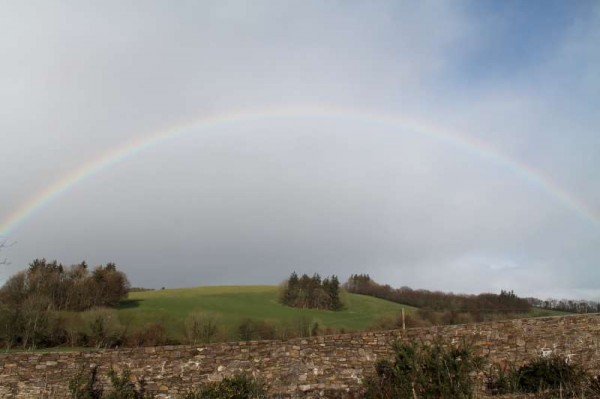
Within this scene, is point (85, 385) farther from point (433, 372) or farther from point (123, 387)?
point (433, 372)

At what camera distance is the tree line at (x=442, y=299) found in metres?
65.9

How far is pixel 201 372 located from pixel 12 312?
131 ft

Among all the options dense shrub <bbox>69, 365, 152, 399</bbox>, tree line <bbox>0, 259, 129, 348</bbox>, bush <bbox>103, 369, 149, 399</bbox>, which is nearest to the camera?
bush <bbox>103, 369, 149, 399</bbox>

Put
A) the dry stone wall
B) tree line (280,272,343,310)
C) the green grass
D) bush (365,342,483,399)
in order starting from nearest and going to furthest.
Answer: bush (365,342,483,399) → the dry stone wall → the green grass → tree line (280,272,343,310)

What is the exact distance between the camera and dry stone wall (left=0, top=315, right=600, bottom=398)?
14.7 m

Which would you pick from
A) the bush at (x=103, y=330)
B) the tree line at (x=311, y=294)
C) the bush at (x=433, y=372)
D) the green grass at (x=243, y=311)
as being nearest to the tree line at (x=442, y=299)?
the green grass at (x=243, y=311)

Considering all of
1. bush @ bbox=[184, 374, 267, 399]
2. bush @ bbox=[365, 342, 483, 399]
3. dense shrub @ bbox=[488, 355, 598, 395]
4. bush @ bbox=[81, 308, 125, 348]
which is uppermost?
bush @ bbox=[365, 342, 483, 399]

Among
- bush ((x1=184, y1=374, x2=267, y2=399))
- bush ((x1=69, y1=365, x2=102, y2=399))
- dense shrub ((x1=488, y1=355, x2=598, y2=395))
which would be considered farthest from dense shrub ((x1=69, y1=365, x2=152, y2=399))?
dense shrub ((x1=488, y1=355, x2=598, y2=395))

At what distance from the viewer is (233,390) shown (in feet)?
40.1

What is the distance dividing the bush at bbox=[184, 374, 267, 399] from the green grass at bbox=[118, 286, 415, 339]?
139 feet

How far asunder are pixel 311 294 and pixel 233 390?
72843mm

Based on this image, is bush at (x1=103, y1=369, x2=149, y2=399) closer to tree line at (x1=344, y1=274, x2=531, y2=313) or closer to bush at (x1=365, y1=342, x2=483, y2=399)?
bush at (x1=365, y1=342, x2=483, y2=399)

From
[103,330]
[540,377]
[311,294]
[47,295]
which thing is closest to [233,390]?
[540,377]

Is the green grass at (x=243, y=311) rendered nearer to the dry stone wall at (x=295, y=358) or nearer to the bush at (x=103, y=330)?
the bush at (x=103, y=330)
